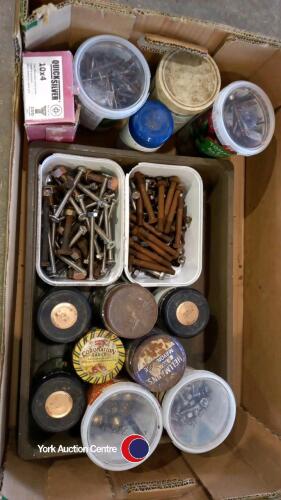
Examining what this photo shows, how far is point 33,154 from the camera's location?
3.41ft

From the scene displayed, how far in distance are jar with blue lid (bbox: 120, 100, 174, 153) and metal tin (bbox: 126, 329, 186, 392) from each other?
46 centimetres

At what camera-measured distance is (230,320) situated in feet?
3.82

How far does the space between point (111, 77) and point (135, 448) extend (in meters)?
0.83

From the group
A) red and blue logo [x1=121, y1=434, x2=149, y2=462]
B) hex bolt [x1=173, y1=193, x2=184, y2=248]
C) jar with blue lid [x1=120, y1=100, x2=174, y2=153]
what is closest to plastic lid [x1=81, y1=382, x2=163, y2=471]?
red and blue logo [x1=121, y1=434, x2=149, y2=462]

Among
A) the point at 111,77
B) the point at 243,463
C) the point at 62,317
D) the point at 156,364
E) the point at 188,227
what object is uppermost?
the point at 111,77

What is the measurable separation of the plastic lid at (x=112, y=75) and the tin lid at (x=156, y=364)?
1.76 ft

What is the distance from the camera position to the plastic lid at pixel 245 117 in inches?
42.6

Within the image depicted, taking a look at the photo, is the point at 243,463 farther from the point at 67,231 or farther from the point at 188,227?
the point at 67,231

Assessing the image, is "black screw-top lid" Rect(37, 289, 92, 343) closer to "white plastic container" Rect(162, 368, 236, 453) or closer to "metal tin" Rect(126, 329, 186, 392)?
"metal tin" Rect(126, 329, 186, 392)

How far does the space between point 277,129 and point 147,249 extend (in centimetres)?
46

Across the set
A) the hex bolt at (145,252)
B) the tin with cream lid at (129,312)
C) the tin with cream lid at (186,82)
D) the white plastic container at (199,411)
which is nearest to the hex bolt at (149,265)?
the hex bolt at (145,252)

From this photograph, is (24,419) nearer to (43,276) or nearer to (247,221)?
(43,276)

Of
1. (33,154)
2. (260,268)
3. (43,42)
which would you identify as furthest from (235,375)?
(43,42)

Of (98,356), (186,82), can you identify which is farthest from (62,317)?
(186,82)
